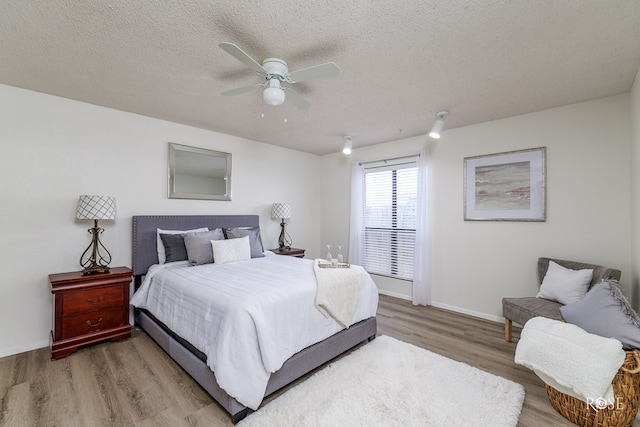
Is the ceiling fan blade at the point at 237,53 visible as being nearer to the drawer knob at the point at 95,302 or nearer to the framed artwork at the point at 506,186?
the drawer knob at the point at 95,302

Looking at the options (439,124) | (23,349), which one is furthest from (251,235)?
(439,124)

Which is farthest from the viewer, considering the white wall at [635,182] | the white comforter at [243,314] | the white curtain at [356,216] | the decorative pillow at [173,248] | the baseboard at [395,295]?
the white curtain at [356,216]

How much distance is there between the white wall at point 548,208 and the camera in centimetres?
278

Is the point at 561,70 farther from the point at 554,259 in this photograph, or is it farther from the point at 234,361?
the point at 234,361

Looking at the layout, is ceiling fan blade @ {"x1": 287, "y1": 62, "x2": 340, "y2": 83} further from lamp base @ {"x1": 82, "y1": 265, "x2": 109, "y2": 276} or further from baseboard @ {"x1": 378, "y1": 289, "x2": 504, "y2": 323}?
baseboard @ {"x1": 378, "y1": 289, "x2": 504, "y2": 323}

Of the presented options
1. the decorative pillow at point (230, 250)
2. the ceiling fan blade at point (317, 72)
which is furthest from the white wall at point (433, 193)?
the ceiling fan blade at point (317, 72)

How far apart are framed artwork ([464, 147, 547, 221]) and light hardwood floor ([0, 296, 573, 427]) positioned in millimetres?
1441

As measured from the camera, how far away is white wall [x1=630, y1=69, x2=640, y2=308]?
2359 mm

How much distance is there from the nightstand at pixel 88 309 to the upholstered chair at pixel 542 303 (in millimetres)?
3948

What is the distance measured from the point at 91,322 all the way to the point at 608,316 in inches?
167

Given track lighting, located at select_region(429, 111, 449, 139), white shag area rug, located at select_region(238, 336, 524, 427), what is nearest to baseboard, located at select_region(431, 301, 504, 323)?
white shag area rug, located at select_region(238, 336, 524, 427)

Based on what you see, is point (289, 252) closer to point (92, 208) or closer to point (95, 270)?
point (95, 270)

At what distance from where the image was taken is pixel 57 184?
2863 mm

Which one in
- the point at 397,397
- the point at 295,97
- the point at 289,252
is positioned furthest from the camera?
the point at 289,252
